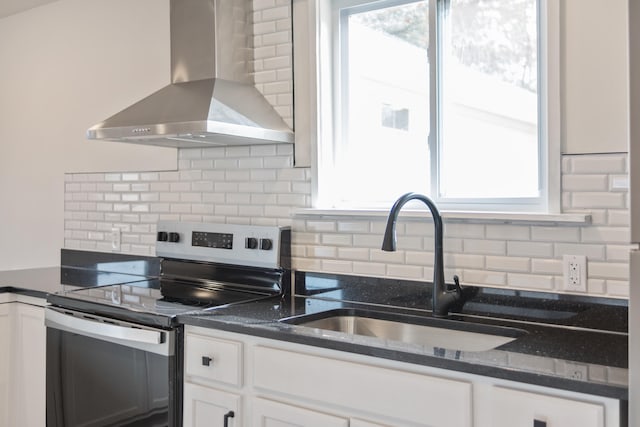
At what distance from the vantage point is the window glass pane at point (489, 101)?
225 centimetres

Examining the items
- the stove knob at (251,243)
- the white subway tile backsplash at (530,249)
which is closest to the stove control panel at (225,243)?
the stove knob at (251,243)

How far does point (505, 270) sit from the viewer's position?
7.14ft

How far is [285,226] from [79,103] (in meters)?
1.64

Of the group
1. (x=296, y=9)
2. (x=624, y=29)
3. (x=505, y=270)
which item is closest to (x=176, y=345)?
(x=505, y=270)

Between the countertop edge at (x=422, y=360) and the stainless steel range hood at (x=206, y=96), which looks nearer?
the countertop edge at (x=422, y=360)

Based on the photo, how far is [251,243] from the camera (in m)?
2.75

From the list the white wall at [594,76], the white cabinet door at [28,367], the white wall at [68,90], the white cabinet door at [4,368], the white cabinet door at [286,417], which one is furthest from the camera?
the white wall at [68,90]

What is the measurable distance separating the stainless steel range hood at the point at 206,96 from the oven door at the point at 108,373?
→ 76cm

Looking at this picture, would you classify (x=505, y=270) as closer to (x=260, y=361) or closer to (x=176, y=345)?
(x=260, y=361)

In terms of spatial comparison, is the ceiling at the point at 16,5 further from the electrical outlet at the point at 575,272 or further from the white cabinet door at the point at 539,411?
the white cabinet door at the point at 539,411

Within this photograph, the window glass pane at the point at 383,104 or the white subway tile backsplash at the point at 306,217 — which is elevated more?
the window glass pane at the point at 383,104

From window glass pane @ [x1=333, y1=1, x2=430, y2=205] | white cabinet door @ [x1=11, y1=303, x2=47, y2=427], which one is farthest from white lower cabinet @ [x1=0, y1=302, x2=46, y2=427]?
window glass pane @ [x1=333, y1=1, x2=430, y2=205]

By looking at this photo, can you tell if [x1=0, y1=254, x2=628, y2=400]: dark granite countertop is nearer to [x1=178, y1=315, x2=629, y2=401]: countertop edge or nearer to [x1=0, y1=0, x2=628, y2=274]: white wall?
[x1=178, y1=315, x2=629, y2=401]: countertop edge

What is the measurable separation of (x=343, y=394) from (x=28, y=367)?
177cm
